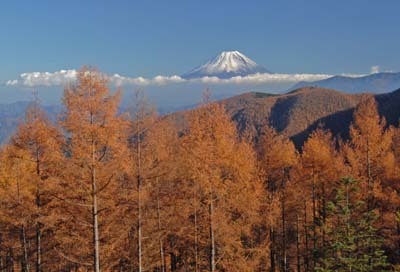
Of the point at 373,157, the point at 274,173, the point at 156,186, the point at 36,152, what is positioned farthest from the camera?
the point at 373,157

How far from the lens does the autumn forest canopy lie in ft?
55.3

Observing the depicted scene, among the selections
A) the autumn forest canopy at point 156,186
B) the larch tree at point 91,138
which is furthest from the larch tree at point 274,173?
the larch tree at point 91,138

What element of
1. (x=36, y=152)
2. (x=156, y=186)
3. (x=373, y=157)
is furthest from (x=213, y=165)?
(x=373, y=157)

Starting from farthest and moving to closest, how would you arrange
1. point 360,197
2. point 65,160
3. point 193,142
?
1. point 360,197
2. point 193,142
3. point 65,160

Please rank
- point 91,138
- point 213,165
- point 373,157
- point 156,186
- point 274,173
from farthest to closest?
point 373,157 → point 274,173 → point 156,186 → point 213,165 → point 91,138

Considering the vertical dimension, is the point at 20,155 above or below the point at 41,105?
below

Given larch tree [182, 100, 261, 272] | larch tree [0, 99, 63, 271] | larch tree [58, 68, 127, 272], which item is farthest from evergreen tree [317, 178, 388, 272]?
larch tree [0, 99, 63, 271]

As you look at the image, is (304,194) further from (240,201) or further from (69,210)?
(69,210)

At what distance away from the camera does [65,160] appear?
53.8ft

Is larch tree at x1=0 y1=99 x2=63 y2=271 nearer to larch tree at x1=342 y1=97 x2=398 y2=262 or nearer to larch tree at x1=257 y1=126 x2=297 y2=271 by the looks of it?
larch tree at x1=257 y1=126 x2=297 y2=271

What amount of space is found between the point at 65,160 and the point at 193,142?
21.4ft

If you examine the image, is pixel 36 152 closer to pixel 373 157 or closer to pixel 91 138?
pixel 91 138

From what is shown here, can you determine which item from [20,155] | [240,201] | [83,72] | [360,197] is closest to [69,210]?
[20,155]

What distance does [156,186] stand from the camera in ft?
85.4
